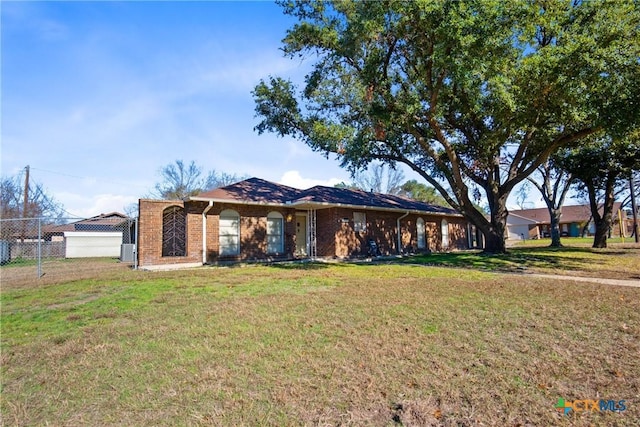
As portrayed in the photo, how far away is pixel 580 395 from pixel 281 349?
2845 mm

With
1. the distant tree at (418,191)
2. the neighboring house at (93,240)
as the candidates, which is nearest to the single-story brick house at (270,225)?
the neighboring house at (93,240)

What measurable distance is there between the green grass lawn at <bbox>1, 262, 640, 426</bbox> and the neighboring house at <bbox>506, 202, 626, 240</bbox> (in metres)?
50.7

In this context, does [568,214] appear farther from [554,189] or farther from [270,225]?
[270,225]

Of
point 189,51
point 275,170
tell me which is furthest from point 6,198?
point 189,51

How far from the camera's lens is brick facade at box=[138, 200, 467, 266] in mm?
13719

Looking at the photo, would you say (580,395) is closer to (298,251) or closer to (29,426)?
(29,426)

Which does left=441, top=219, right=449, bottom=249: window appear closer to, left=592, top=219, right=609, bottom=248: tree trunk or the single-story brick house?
the single-story brick house

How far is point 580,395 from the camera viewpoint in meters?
3.02

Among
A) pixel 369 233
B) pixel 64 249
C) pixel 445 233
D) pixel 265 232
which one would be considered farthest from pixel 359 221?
pixel 64 249

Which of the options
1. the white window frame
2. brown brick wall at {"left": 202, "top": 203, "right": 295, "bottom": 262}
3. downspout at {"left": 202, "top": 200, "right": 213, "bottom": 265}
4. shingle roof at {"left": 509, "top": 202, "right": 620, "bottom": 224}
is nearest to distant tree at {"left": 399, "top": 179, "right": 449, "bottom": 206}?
shingle roof at {"left": 509, "top": 202, "right": 620, "bottom": 224}

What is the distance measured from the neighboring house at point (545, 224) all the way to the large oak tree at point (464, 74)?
136ft

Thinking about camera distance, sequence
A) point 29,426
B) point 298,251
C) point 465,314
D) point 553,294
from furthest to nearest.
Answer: point 298,251 → point 553,294 → point 465,314 → point 29,426

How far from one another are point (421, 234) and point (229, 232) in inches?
469

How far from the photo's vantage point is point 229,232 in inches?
599
